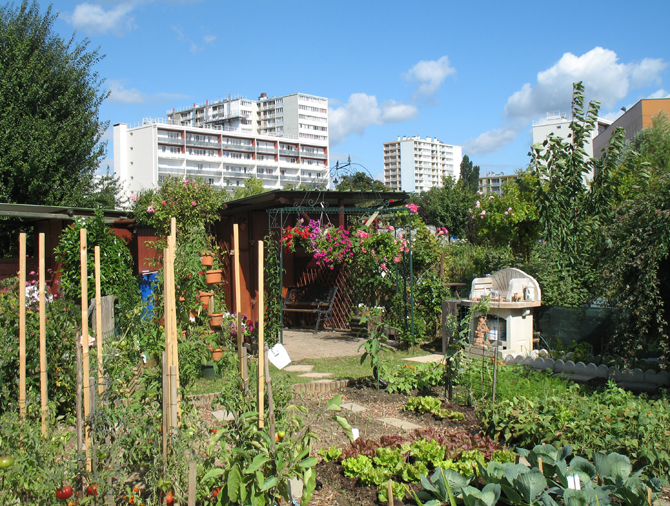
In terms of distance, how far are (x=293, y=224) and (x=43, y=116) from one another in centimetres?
626

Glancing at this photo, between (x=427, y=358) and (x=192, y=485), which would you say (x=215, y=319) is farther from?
(x=192, y=485)

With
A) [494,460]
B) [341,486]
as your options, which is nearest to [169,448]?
[341,486]

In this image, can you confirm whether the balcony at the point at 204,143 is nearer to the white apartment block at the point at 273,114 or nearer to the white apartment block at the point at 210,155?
the white apartment block at the point at 210,155

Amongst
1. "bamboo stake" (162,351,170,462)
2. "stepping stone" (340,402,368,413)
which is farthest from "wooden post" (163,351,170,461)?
"stepping stone" (340,402,368,413)

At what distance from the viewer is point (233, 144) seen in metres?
77.6

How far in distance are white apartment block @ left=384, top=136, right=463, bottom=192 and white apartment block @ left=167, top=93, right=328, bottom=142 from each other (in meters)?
34.4

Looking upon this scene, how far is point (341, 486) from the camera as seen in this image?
3086mm

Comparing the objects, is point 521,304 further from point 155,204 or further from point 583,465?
point 155,204

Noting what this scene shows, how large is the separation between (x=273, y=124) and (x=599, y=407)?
330 feet

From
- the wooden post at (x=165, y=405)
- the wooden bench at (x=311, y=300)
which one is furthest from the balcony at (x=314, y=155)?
the wooden post at (x=165, y=405)

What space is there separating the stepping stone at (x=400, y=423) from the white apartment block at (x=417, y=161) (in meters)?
123

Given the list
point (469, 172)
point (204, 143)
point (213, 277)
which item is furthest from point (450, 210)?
point (204, 143)

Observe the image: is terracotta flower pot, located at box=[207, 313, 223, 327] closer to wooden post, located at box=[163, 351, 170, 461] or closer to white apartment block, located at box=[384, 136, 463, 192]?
wooden post, located at box=[163, 351, 170, 461]

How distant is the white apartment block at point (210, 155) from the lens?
6888 cm
